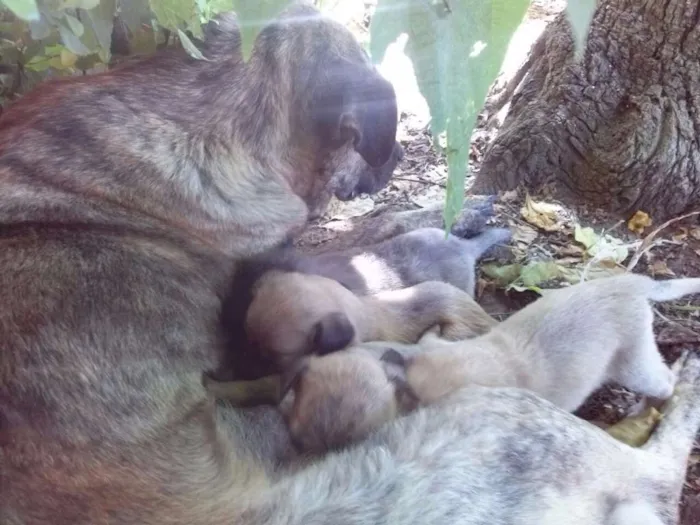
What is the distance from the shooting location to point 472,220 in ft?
9.73

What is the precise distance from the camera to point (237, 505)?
175 cm

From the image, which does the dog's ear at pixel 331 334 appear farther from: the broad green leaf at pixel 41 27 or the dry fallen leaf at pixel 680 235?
the dry fallen leaf at pixel 680 235

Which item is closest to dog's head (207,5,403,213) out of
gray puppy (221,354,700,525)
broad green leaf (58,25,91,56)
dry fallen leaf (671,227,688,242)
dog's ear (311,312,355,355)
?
broad green leaf (58,25,91,56)

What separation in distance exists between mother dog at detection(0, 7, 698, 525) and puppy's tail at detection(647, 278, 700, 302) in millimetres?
344

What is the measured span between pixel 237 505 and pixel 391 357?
0.63 m

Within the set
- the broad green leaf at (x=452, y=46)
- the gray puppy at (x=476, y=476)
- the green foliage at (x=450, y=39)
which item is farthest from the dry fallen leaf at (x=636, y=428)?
the broad green leaf at (x=452, y=46)

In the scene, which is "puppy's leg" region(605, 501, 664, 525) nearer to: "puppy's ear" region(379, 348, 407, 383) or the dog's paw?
"puppy's ear" region(379, 348, 407, 383)

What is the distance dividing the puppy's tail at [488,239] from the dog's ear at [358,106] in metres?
0.89

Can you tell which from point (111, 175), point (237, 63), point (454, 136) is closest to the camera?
point (454, 136)

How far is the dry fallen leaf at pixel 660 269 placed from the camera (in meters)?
2.76

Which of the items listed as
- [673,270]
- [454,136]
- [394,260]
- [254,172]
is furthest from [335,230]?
[454,136]

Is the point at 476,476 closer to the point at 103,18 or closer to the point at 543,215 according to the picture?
the point at 103,18

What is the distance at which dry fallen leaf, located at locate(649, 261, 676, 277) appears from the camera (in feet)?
9.05

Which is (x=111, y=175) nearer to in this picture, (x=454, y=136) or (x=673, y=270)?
(x=454, y=136)
